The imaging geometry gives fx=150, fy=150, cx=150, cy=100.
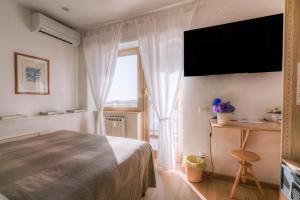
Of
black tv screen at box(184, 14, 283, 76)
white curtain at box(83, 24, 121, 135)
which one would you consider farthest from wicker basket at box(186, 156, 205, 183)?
white curtain at box(83, 24, 121, 135)

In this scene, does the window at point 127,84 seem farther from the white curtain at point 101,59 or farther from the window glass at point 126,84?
the white curtain at point 101,59

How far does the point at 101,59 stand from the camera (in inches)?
119

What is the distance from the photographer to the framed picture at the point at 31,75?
236 centimetres

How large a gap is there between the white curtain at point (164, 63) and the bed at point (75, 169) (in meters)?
0.71

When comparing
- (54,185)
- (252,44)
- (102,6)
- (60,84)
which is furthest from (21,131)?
(252,44)

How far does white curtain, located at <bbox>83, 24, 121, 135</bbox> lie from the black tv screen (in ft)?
4.74

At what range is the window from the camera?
10.5 feet

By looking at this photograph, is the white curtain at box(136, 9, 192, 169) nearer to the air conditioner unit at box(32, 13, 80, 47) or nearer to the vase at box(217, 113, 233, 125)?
the vase at box(217, 113, 233, 125)

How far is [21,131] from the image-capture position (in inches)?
88.1

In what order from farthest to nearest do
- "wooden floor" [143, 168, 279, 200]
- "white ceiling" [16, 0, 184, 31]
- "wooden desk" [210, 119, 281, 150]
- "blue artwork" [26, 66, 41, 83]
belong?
"blue artwork" [26, 66, 41, 83] → "white ceiling" [16, 0, 184, 31] → "wooden floor" [143, 168, 279, 200] → "wooden desk" [210, 119, 281, 150]

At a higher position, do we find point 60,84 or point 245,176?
point 60,84

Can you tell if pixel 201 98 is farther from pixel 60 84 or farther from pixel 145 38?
pixel 60 84

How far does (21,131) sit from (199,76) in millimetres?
2809

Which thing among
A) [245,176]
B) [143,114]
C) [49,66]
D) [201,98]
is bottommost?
[245,176]
